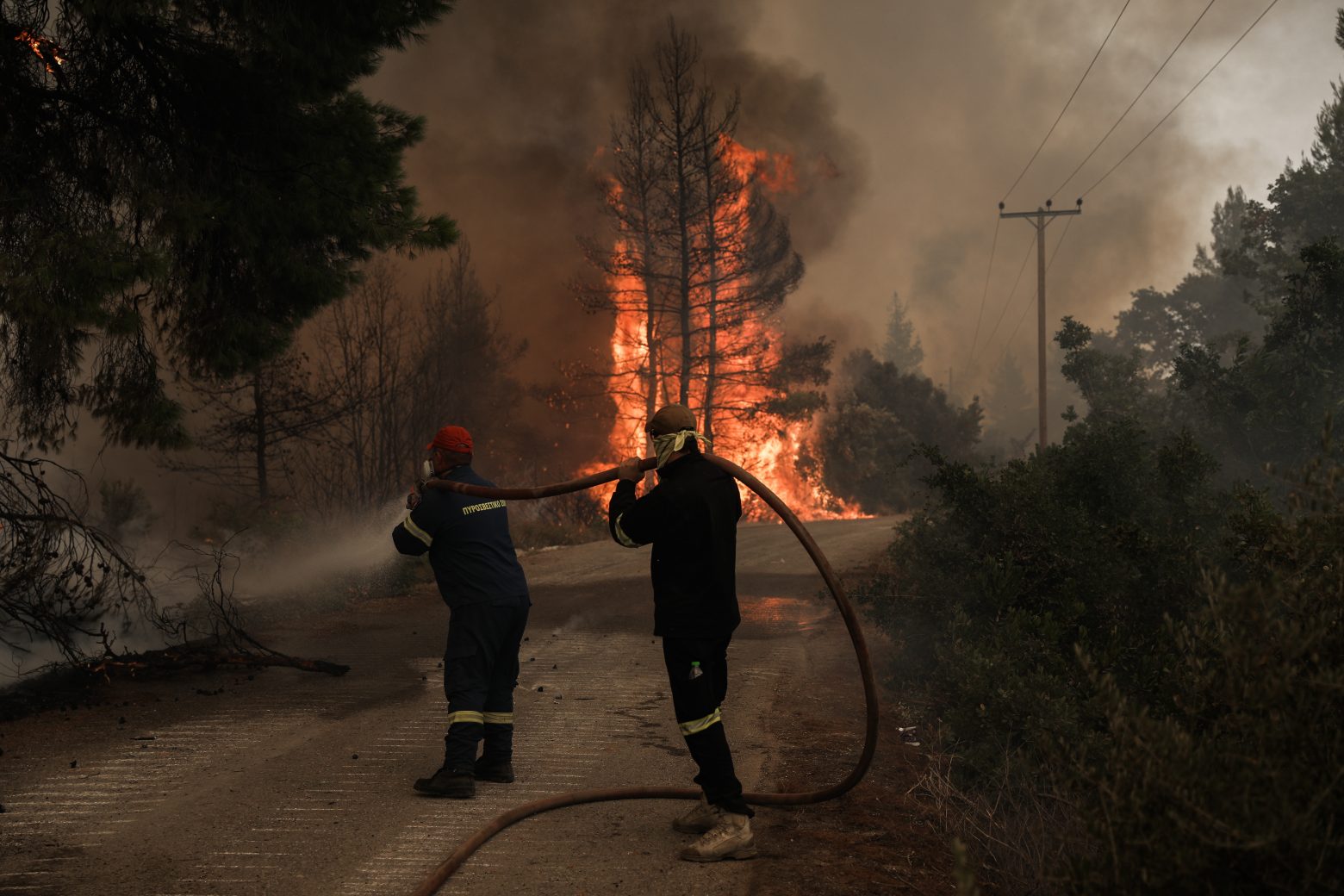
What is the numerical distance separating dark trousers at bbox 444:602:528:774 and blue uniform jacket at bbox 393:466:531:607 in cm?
9

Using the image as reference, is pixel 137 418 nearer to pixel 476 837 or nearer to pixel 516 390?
pixel 476 837

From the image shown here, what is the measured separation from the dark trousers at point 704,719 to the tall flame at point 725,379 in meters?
25.3

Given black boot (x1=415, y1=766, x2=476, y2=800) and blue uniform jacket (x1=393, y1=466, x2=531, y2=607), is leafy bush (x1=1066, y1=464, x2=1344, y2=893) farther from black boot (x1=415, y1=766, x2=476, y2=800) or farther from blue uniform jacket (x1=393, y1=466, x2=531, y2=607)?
blue uniform jacket (x1=393, y1=466, x2=531, y2=607)

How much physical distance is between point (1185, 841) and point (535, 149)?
35.4 m

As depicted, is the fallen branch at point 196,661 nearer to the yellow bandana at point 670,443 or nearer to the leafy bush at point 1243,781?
the yellow bandana at point 670,443

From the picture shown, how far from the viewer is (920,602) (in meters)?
8.98

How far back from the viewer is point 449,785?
5.66 m

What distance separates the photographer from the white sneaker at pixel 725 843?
4.75 metres

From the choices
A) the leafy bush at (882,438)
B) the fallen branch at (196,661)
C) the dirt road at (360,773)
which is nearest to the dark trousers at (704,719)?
the dirt road at (360,773)

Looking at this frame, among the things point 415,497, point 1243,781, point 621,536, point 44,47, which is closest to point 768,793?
point 621,536

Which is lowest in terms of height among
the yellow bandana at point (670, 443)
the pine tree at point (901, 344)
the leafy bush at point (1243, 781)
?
the leafy bush at point (1243, 781)

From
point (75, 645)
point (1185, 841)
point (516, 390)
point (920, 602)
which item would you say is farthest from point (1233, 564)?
point (516, 390)

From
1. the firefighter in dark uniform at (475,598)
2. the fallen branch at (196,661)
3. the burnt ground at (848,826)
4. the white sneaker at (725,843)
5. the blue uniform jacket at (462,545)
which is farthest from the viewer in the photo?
the fallen branch at (196,661)

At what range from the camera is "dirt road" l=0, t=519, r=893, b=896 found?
4609 mm
